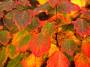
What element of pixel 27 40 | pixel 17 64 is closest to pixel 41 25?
pixel 27 40

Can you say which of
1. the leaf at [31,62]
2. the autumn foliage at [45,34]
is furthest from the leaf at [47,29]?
the leaf at [31,62]

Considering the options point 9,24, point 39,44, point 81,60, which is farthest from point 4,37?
point 81,60

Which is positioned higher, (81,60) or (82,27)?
(82,27)

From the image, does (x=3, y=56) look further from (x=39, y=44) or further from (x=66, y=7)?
(x=66, y=7)

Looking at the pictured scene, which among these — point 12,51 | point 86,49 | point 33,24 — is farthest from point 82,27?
point 12,51

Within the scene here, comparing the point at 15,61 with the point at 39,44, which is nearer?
the point at 39,44

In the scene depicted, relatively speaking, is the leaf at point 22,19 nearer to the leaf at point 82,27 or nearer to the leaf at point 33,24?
the leaf at point 33,24
